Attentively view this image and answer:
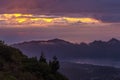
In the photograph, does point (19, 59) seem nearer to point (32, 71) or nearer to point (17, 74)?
point (32, 71)

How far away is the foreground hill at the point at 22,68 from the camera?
143 feet

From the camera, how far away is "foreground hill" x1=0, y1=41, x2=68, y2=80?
43594 mm

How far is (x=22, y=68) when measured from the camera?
46.5m

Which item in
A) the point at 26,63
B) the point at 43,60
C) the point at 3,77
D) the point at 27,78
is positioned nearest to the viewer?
the point at 3,77

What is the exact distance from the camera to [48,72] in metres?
47.9

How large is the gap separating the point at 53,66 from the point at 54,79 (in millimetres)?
3245

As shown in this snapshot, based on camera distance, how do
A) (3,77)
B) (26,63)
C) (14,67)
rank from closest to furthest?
(3,77), (14,67), (26,63)

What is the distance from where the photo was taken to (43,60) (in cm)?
5306

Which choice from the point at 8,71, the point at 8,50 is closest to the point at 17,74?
the point at 8,71

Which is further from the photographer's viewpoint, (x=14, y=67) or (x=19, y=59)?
(x=19, y=59)

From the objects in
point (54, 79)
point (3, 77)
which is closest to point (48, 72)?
point (54, 79)

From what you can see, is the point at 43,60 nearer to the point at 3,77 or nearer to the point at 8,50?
the point at 8,50

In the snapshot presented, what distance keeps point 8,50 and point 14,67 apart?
432cm

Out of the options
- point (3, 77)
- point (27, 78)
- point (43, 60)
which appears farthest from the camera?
point (43, 60)
